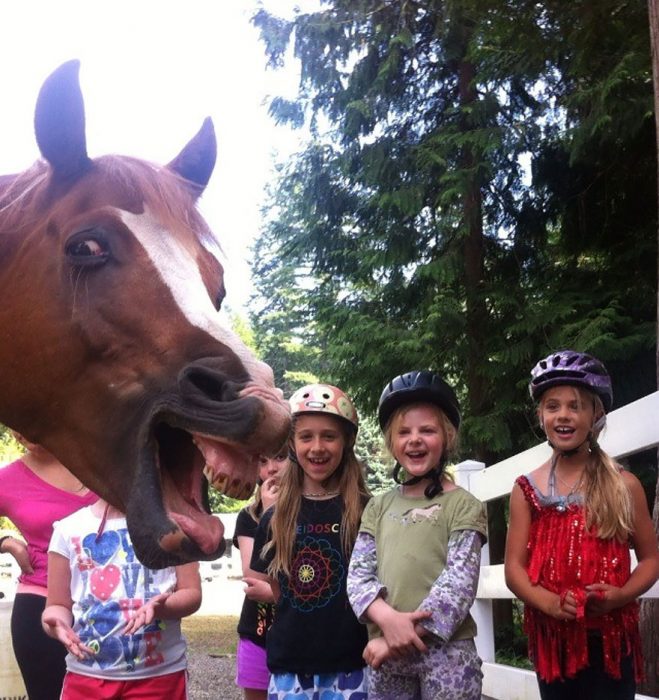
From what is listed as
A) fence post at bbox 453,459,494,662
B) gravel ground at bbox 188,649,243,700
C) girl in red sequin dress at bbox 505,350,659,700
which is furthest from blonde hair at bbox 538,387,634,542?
gravel ground at bbox 188,649,243,700

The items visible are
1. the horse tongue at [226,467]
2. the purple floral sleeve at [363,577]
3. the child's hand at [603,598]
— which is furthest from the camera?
the purple floral sleeve at [363,577]

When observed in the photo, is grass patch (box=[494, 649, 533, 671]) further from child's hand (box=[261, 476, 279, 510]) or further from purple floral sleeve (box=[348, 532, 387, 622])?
purple floral sleeve (box=[348, 532, 387, 622])

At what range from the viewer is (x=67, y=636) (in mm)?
3020

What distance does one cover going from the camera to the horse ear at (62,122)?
6.93 ft

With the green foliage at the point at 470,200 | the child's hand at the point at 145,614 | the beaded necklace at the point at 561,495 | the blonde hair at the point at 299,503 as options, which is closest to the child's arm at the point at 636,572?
the beaded necklace at the point at 561,495

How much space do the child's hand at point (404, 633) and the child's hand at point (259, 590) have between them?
2.29 ft

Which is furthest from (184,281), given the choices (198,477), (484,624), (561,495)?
(484,624)

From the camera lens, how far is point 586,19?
231 inches

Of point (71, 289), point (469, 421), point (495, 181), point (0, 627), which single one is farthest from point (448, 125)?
point (71, 289)

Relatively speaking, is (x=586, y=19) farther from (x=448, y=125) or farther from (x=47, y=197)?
(x=47, y=197)

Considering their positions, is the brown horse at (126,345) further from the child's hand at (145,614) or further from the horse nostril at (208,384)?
the child's hand at (145,614)

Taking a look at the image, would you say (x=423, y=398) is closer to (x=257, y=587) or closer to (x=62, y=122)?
(x=257, y=587)

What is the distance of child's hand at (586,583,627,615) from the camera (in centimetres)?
274

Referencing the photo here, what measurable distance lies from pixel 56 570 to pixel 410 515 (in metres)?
1.34
